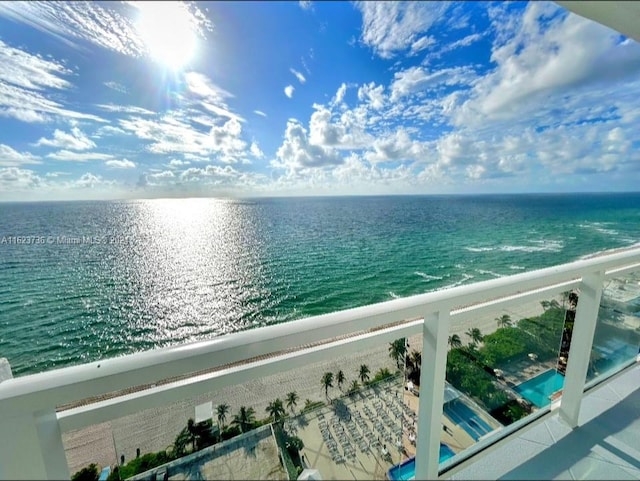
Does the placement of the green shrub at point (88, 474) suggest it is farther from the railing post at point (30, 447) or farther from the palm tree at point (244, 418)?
the palm tree at point (244, 418)

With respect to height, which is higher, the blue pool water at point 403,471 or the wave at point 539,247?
the blue pool water at point 403,471

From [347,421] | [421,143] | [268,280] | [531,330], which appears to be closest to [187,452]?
[347,421]

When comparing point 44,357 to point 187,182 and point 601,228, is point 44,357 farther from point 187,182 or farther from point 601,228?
point 601,228

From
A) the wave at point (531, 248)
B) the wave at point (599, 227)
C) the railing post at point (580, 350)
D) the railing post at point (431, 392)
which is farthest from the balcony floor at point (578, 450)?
the wave at point (599, 227)

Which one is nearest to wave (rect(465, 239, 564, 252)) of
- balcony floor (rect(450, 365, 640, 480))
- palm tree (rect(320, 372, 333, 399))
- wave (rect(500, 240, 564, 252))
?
wave (rect(500, 240, 564, 252))

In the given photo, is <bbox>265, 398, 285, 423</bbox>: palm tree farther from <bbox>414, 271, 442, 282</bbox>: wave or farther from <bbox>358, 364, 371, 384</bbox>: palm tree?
<bbox>414, 271, 442, 282</bbox>: wave
